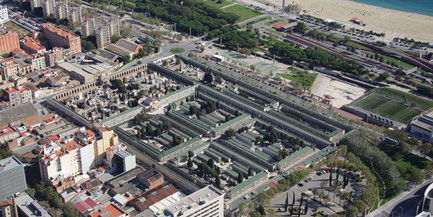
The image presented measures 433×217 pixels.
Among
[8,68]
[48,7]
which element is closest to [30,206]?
[8,68]

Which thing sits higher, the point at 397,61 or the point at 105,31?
the point at 105,31

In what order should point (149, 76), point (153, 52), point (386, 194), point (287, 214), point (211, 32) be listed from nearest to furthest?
point (287, 214) → point (386, 194) → point (149, 76) → point (153, 52) → point (211, 32)

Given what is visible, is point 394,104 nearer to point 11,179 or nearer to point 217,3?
point 11,179

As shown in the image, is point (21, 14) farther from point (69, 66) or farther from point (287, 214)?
point (287, 214)

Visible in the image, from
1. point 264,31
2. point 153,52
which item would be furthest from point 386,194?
point 264,31

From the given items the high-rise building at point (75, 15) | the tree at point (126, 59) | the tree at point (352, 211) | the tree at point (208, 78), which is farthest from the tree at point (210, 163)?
the high-rise building at point (75, 15)

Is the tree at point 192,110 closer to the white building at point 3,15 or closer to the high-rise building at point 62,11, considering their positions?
the high-rise building at point 62,11
